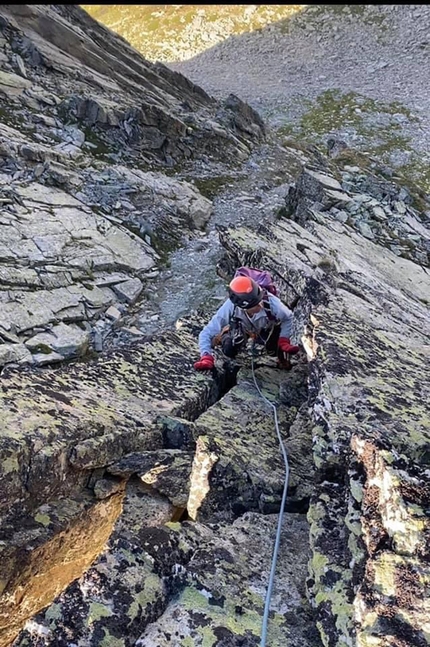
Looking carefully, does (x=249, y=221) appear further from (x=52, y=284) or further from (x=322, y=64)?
(x=322, y=64)

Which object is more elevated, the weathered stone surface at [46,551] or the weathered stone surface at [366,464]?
the weathered stone surface at [366,464]

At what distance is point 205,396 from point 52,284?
11.2 m

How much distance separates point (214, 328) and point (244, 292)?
158 centimetres

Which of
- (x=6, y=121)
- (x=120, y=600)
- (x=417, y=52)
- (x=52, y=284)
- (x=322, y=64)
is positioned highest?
(x=417, y=52)

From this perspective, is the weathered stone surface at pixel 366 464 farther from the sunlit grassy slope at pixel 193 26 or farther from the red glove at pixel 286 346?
the sunlit grassy slope at pixel 193 26

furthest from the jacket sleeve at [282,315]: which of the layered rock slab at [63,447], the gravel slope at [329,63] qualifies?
the gravel slope at [329,63]

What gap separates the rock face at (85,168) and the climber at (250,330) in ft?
25.0

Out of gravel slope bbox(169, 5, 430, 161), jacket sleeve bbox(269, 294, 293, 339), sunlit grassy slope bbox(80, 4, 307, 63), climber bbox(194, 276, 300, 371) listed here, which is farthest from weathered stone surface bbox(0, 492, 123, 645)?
sunlit grassy slope bbox(80, 4, 307, 63)

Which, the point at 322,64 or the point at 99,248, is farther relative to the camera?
the point at 322,64

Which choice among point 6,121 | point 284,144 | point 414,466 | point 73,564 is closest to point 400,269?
point 414,466

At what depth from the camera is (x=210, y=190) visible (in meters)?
29.8

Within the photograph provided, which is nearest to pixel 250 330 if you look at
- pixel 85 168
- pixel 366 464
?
pixel 366 464

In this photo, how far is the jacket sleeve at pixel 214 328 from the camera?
9891 millimetres

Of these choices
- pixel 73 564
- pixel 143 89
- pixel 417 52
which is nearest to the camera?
pixel 73 564
